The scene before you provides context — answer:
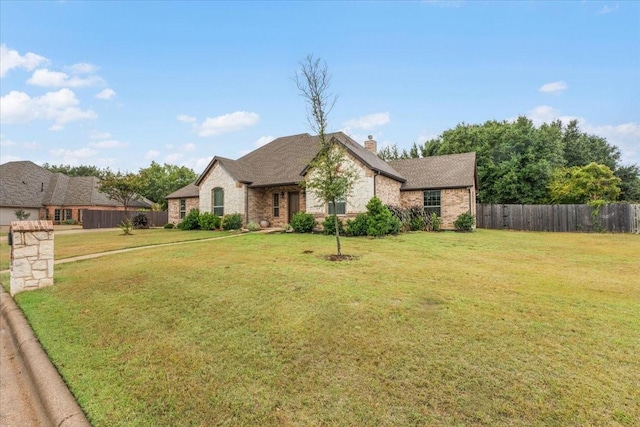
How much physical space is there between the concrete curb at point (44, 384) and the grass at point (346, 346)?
87mm

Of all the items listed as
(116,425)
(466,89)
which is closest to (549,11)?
(466,89)

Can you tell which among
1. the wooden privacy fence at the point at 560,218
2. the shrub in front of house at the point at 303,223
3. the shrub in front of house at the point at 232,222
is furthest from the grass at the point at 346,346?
the wooden privacy fence at the point at 560,218

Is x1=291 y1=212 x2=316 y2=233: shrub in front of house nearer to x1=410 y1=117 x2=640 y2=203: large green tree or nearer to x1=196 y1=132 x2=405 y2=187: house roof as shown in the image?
x1=196 y1=132 x2=405 y2=187: house roof

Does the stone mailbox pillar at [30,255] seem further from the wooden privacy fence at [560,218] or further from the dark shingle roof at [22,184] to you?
the dark shingle roof at [22,184]

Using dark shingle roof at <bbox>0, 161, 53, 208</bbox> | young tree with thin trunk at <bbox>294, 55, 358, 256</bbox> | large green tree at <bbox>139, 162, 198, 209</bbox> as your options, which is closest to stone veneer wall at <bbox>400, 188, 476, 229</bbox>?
young tree with thin trunk at <bbox>294, 55, 358, 256</bbox>

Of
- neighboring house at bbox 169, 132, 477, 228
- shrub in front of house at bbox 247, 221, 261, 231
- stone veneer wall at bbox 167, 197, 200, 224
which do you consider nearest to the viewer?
neighboring house at bbox 169, 132, 477, 228

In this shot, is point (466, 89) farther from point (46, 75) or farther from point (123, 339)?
point (46, 75)

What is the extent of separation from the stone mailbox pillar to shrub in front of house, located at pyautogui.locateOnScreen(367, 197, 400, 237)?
11916mm

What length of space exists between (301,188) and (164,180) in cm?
3374

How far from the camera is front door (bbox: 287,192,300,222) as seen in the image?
66.1 feet

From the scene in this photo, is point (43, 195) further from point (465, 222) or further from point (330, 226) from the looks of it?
point (465, 222)

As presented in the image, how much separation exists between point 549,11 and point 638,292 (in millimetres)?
13991

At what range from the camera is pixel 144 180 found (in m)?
24.0

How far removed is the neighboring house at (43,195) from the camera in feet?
111
